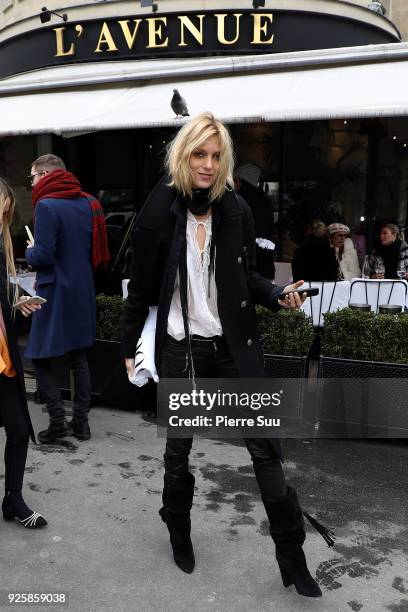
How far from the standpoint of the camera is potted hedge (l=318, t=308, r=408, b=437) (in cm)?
419

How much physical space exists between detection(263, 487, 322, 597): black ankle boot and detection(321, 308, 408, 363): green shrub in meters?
2.01

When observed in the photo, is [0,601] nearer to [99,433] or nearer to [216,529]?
[216,529]

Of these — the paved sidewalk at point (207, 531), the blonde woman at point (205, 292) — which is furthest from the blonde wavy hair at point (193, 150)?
the paved sidewalk at point (207, 531)

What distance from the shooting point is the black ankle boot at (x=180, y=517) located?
2652 mm

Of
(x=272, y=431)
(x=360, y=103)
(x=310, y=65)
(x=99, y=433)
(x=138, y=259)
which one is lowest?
(x=99, y=433)

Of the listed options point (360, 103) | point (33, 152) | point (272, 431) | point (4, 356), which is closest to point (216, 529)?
point (272, 431)

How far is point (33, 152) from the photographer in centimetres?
1080

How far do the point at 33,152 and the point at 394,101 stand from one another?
24.7ft

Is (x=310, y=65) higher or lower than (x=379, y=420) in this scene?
higher

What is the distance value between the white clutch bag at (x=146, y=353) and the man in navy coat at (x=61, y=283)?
5.16ft

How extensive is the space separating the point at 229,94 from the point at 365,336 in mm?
2936

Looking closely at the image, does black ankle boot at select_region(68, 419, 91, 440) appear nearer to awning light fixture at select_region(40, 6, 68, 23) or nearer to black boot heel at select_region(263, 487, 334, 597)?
black boot heel at select_region(263, 487, 334, 597)

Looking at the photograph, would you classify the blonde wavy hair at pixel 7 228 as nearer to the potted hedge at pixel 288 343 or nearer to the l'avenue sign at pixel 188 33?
the potted hedge at pixel 288 343

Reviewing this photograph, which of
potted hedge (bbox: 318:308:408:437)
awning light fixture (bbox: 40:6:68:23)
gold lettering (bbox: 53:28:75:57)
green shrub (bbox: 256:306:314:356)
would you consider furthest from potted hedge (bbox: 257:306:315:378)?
awning light fixture (bbox: 40:6:68:23)
